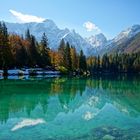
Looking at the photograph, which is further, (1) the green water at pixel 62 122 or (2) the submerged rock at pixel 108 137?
(1) the green water at pixel 62 122

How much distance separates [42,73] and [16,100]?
67.3 m

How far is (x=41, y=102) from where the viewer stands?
37.5 m

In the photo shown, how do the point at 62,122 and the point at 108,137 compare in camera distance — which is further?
the point at 62,122

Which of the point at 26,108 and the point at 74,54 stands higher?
the point at 74,54

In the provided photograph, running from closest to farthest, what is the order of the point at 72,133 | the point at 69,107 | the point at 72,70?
the point at 72,133, the point at 69,107, the point at 72,70

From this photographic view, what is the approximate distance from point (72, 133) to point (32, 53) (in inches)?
3686

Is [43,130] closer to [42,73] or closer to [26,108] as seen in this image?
[26,108]

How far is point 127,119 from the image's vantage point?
27.7 metres

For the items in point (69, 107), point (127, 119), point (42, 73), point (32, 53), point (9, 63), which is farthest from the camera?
point (32, 53)

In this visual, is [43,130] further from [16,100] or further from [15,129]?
[16,100]

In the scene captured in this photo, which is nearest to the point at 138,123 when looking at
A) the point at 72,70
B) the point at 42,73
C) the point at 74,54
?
the point at 42,73

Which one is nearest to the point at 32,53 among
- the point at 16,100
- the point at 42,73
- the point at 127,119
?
the point at 42,73

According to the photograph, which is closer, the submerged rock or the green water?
the submerged rock

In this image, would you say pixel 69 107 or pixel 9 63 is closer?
pixel 69 107
